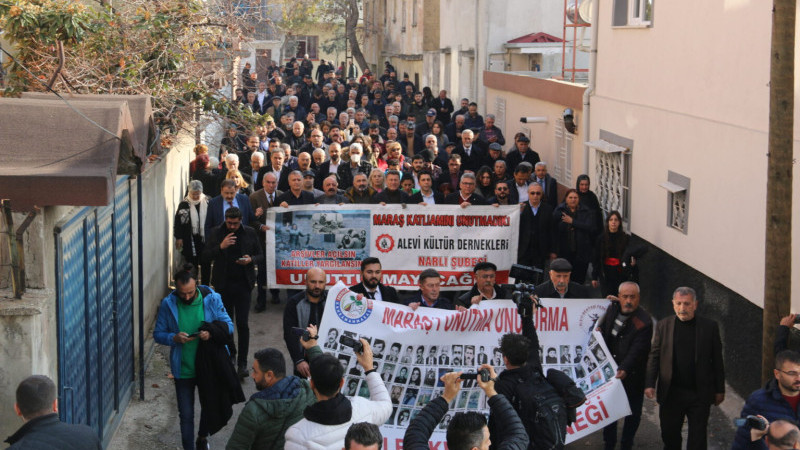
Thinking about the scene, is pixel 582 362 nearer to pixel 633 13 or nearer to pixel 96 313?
pixel 96 313

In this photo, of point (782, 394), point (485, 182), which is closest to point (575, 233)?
point (485, 182)

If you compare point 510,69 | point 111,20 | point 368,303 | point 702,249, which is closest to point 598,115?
point 702,249

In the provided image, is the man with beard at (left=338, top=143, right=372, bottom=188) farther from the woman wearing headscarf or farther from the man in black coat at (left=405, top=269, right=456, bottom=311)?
the man in black coat at (left=405, top=269, right=456, bottom=311)

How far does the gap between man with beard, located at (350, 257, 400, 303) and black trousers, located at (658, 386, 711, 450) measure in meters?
2.56

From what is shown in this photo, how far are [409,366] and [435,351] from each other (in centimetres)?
27

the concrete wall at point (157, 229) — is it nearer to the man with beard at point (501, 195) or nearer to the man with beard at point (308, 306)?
the man with beard at point (308, 306)

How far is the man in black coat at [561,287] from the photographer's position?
32.4 feet

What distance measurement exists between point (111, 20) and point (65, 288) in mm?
6712

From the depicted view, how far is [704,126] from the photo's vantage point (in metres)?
12.6

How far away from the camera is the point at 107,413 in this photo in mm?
9469

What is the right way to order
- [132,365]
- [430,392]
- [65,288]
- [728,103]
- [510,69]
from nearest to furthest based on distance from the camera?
[65,288]
[430,392]
[132,365]
[728,103]
[510,69]

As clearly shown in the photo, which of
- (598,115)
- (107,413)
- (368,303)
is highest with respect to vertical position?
(598,115)

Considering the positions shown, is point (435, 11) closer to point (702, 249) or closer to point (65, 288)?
point (702, 249)

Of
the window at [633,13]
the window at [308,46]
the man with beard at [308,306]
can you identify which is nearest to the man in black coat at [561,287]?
the man with beard at [308,306]
